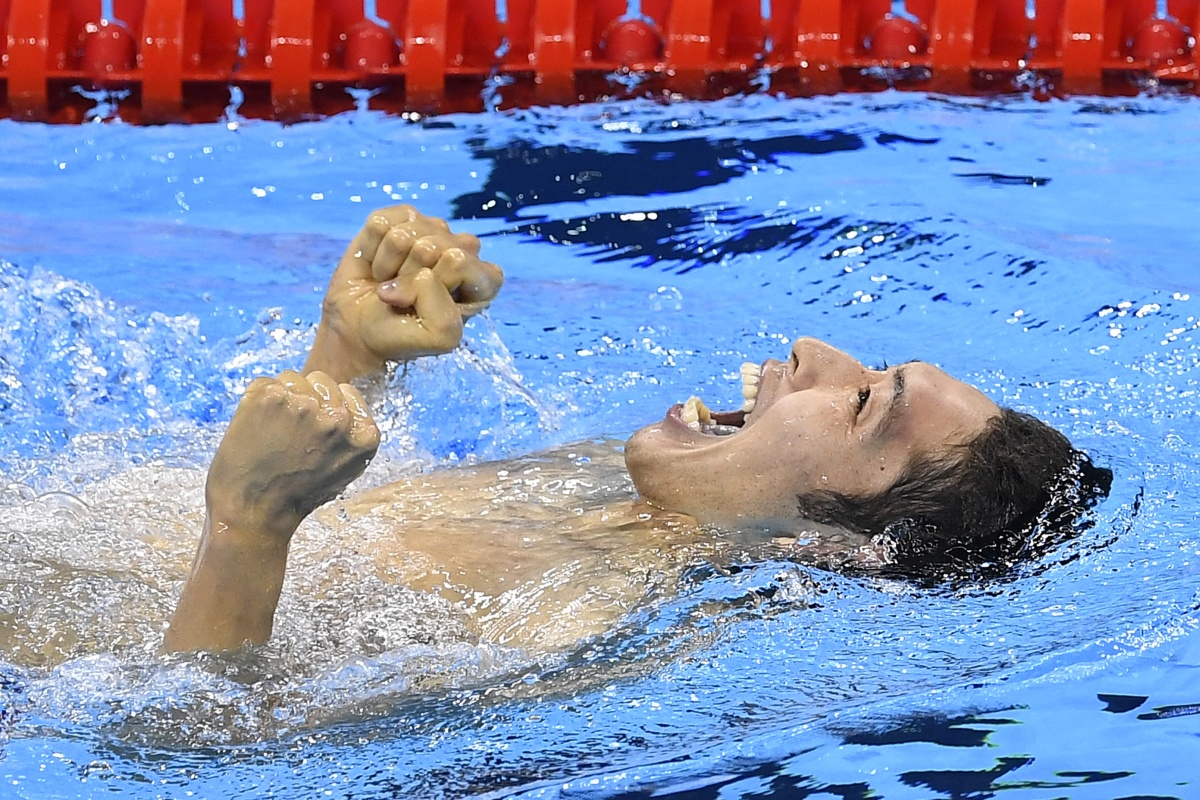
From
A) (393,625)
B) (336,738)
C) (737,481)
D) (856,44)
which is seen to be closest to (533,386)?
(737,481)

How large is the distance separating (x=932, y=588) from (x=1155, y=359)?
1.40m

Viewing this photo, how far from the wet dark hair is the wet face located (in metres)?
0.02

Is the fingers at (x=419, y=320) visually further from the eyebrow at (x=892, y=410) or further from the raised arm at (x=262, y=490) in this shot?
the eyebrow at (x=892, y=410)

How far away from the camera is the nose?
267 cm

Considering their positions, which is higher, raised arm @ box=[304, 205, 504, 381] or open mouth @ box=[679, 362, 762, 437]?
raised arm @ box=[304, 205, 504, 381]

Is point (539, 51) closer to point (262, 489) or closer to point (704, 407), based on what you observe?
point (704, 407)

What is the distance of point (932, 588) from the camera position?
2637mm

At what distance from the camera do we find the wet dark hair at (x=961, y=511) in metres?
2.61

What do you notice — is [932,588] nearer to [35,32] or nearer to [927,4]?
[927,4]

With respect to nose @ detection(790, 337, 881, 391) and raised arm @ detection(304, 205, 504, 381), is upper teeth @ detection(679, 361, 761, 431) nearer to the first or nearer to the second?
nose @ detection(790, 337, 881, 391)

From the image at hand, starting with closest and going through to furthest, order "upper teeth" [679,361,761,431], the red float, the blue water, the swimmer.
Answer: the blue water → the swimmer → "upper teeth" [679,361,761,431] → the red float

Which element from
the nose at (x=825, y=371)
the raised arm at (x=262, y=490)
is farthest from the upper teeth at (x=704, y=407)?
the raised arm at (x=262, y=490)

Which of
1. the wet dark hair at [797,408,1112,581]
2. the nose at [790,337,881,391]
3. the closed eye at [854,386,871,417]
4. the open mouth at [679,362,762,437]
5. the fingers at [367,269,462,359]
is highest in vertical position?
the fingers at [367,269,462,359]

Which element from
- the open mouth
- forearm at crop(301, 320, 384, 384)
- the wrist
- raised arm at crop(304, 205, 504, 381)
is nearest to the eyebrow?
the open mouth
